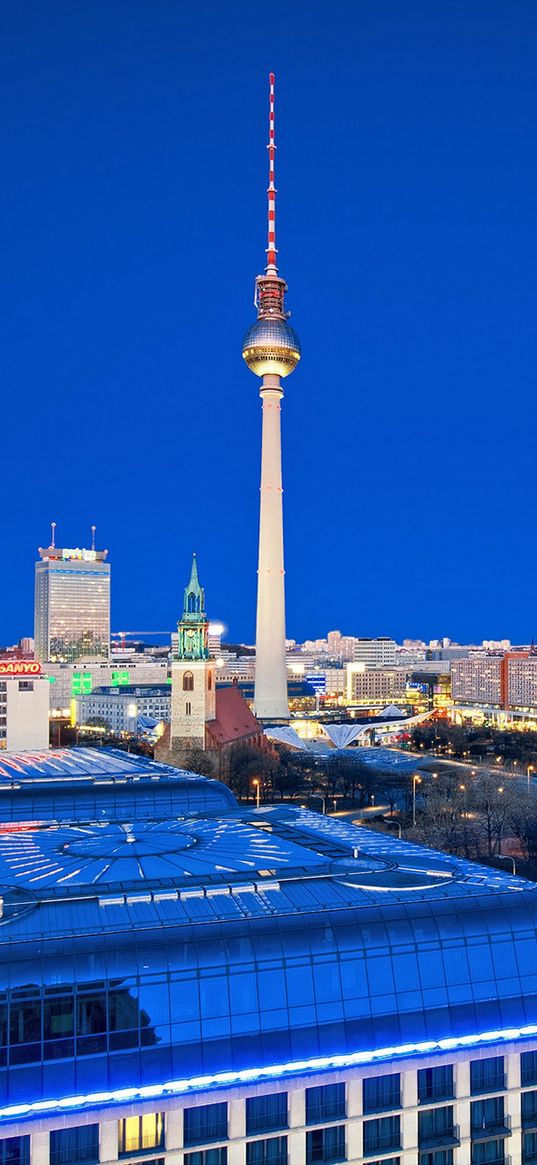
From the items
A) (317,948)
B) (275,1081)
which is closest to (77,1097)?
(275,1081)

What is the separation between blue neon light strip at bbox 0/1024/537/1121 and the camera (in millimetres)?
20406

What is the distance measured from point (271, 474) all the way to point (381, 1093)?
12250 centimetres

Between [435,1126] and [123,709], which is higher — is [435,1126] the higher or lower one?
the lower one

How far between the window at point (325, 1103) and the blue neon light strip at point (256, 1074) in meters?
0.95

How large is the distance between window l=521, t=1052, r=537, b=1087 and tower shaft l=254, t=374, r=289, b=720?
11802cm

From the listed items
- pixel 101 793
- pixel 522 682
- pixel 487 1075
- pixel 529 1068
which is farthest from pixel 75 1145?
pixel 522 682

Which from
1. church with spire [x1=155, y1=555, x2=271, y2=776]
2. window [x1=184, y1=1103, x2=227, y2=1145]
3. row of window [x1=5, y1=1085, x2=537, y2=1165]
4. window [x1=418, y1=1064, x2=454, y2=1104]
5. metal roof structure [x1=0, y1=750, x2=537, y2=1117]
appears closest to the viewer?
row of window [x1=5, y1=1085, x2=537, y2=1165]

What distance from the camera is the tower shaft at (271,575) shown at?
468 feet

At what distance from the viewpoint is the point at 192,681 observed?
3799 inches

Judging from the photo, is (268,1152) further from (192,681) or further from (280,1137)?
(192,681)

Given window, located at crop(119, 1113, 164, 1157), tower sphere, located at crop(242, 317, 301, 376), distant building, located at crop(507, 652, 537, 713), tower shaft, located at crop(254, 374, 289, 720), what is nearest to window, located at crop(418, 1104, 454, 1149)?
window, located at crop(119, 1113, 164, 1157)

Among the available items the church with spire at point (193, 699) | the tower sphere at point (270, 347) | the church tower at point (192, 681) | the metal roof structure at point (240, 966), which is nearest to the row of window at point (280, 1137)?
the metal roof structure at point (240, 966)

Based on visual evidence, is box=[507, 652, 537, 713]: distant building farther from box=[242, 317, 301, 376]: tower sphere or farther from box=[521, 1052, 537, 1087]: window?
box=[521, 1052, 537, 1087]: window

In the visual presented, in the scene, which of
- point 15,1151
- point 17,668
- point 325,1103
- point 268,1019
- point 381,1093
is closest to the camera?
point 15,1151
